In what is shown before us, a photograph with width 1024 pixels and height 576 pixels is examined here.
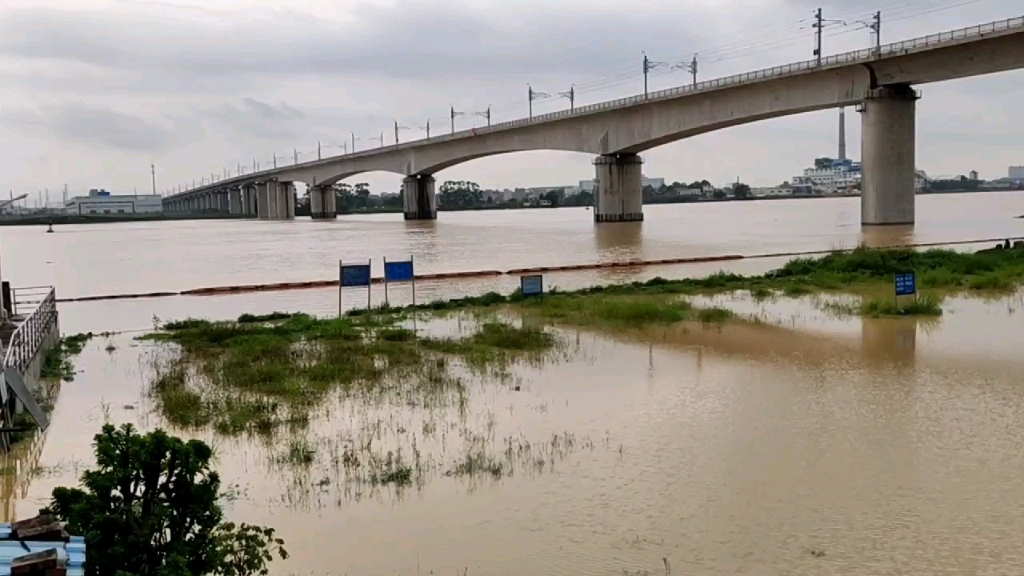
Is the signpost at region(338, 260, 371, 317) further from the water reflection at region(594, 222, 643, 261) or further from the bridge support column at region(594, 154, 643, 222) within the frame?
the bridge support column at region(594, 154, 643, 222)

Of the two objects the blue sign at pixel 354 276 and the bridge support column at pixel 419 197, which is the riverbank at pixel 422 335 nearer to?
the blue sign at pixel 354 276

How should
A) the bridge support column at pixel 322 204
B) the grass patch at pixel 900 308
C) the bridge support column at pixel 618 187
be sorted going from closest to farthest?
the grass patch at pixel 900 308 < the bridge support column at pixel 618 187 < the bridge support column at pixel 322 204

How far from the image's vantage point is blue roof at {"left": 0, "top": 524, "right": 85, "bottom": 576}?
4.71 meters

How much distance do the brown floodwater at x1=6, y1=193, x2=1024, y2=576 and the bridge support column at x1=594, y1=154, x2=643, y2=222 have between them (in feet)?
186

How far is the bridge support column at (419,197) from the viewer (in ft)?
354

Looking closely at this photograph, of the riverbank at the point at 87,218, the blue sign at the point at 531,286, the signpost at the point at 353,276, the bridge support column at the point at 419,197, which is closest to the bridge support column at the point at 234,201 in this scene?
the riverbank at the point at 87,218

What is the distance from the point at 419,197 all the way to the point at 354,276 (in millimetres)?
87506

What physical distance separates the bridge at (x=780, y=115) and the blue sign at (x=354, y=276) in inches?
1303

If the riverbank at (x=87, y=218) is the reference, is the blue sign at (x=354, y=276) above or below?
below

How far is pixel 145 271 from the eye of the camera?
4062 cm

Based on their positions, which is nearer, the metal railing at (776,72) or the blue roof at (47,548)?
the blue roof at (47,548)

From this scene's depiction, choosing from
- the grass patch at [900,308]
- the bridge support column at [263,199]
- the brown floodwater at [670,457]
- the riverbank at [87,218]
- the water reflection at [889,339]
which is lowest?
the brown floodwater at [670,457]

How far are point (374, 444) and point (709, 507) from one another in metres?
3.77

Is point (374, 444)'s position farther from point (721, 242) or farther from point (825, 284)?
point (721, 242)
